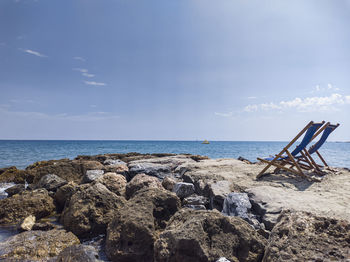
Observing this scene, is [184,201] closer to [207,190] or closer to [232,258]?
[207,190]

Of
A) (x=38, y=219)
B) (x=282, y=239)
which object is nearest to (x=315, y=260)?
(x=282, y=239)

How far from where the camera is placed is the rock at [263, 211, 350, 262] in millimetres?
2270

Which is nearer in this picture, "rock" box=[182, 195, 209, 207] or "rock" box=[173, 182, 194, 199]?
"rock" box=[182, 195, 209, 207]

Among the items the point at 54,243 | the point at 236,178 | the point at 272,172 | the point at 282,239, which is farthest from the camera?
the point at 272,172

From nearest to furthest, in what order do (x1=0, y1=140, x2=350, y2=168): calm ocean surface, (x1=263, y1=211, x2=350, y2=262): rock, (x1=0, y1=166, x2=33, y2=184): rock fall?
(x1=263, y1=211, x2=350, y2=262): rock < (x1=0, y1=166, x2=33, y2=184): rock < (x1=0, y1=140, x2=350, y2=168): calm ocean surface

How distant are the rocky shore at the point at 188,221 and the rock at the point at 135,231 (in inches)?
0.5

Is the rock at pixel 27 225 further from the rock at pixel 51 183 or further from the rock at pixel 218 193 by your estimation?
the rock at pixel 218 193

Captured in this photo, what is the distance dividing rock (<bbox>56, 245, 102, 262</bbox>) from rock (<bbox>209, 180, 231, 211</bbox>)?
2738 mm

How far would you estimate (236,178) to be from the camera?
6758mm

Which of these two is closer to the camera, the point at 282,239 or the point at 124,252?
the point at 282,239

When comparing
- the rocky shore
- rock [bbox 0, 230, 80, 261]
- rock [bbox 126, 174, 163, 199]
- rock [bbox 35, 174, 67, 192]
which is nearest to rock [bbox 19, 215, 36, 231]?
the rocky shore

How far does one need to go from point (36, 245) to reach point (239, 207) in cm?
351

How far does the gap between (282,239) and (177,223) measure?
4.35 feet

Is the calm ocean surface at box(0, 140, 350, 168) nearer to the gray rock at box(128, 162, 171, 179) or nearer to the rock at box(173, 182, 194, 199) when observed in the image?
the gray rock at box(128, 162, 171, 179)
